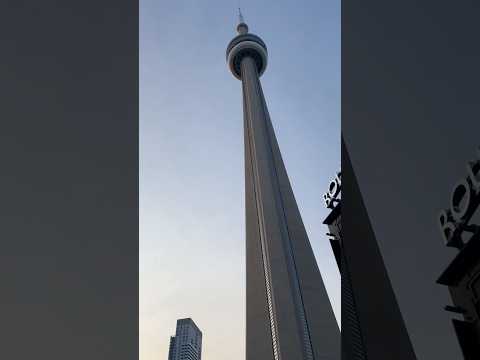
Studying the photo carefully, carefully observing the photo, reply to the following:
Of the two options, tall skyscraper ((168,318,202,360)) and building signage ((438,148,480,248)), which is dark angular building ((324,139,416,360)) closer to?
building signage ((438,148,480,248))

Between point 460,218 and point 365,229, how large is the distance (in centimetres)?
1314

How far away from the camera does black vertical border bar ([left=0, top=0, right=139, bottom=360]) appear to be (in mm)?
1637

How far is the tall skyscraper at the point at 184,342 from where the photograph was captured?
239 feet

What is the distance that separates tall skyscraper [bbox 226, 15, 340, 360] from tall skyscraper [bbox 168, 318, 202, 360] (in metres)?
34.3

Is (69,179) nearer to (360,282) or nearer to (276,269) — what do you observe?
(360,282)

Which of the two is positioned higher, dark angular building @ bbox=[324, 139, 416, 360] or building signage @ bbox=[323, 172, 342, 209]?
building signage @ bbox=[323, 172, 342, 209]

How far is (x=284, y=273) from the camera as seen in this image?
40125 millimetres

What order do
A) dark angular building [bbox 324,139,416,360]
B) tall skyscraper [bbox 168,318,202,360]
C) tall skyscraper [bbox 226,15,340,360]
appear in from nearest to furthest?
1. dark angular building [bbox 324,139,416,360]
2. tall skyscraper [bbox 226,15,340,360]
3. tall skyscraper [bbox 168,318,202,360]

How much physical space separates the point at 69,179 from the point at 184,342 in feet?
255

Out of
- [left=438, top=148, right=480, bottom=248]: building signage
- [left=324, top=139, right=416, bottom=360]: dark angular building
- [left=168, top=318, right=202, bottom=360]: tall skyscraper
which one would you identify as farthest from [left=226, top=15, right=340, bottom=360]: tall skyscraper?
[left=168, top=318, right=202, bottom=360]: tall skyscraper

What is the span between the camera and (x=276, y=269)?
40594 millimetres

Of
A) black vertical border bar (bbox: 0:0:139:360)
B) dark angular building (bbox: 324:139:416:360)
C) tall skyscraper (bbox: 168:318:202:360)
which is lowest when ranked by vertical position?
black vertical border bar (bbox: 0:0:139:360)

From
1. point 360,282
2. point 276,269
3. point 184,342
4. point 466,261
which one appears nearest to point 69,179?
point 466,261

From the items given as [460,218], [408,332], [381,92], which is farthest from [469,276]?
[408,332]
